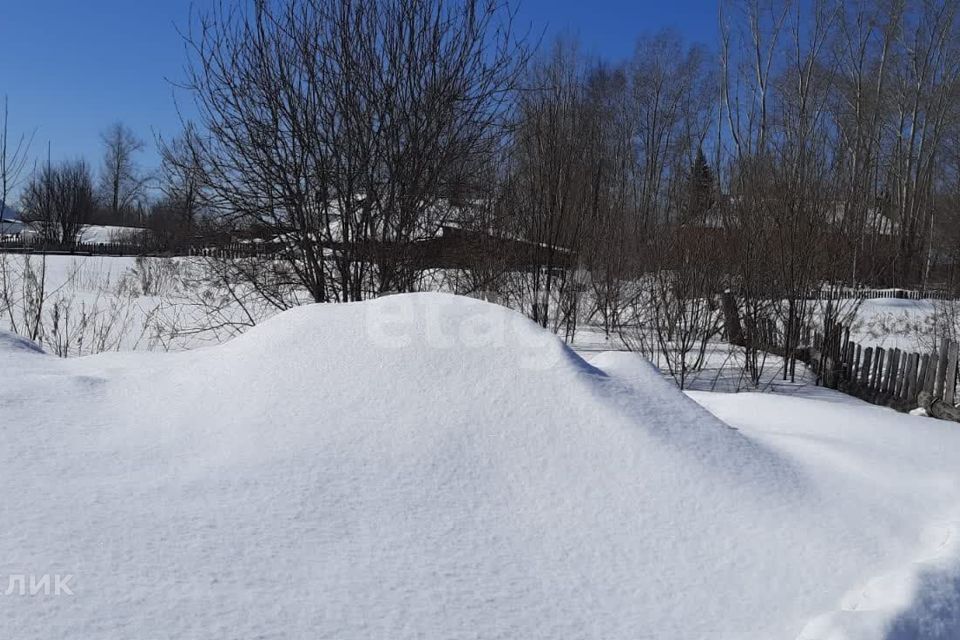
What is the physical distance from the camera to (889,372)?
25.5 ft

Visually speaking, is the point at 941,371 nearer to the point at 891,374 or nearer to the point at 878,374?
the point at 891,374

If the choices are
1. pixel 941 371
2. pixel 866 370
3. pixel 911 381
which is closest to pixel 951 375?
pixel 941 371

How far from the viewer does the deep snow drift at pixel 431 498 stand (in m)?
1.99

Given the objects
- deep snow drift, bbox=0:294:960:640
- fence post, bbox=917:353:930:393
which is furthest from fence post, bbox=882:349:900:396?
deep snow drift, bbox=0:294:960:640

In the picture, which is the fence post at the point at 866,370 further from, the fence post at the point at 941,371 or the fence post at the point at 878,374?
the fence post at the point at 941,371

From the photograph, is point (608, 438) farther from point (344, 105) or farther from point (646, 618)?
point (344, 105)

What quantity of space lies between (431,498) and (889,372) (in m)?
7.10

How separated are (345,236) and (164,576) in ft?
16.5

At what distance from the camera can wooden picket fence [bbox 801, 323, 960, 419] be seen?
6996mm

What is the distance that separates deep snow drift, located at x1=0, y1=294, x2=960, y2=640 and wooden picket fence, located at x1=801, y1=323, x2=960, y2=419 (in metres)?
4.05

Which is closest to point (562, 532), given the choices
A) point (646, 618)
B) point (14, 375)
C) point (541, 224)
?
point (646, 618)

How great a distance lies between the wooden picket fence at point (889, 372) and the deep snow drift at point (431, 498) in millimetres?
4050

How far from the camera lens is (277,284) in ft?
23.1

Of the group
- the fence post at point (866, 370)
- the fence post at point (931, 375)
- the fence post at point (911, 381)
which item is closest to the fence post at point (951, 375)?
the fence post at point (931, 375)
